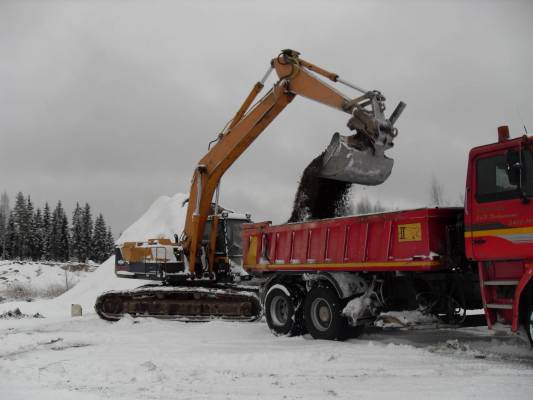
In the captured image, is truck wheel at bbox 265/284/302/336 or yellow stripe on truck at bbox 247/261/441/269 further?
truck wheel at bbox 265/284/302/336

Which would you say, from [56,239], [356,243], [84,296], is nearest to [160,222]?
[84,296]

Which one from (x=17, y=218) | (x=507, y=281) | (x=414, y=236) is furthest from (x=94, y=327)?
(x=17, y=218)

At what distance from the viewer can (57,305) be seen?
1994 centimetres

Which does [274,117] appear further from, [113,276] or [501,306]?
[113,276]

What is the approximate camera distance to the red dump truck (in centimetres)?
727

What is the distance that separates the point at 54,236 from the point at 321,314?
252 feet

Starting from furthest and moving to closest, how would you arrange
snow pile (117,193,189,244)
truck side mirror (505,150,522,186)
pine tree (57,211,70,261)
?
1. pine tree (57,211,70,261)
2. snow pile (117,193,189,244)
3. truck side mirror (505,150,522,186)

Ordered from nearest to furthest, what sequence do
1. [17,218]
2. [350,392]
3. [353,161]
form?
[350,392] → [353,161] → [17,218]

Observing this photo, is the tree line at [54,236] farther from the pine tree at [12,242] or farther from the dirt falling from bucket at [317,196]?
the dirt falling from bucket at [317,196]

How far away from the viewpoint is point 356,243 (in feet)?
31.1

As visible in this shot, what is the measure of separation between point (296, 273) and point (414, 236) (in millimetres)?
3147

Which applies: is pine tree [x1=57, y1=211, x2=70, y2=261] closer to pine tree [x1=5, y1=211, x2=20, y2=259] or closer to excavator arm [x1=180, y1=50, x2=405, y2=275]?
pine tree [x1=5, y1=211, x2=20, y2=259]

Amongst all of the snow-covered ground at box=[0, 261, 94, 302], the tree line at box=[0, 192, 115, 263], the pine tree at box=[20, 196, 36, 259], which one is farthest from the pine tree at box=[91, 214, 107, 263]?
the snow-covered ground at box=[0, 261, 94, 302]

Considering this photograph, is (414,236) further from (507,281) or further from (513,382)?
(513,382)
